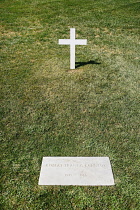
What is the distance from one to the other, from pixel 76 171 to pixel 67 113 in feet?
5.94

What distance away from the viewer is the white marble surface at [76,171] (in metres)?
3.61

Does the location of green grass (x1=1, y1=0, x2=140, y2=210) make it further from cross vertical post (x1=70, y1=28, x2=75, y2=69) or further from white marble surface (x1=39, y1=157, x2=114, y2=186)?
cross vertical post (x1=70, y1=28, x2=75, y2=69)

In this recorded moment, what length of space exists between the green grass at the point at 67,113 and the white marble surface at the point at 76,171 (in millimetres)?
113

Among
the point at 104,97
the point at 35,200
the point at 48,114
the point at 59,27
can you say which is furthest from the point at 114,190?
the point at 59,27

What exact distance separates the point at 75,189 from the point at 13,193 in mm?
1049

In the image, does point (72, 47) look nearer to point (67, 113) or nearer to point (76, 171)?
point (67, 113)

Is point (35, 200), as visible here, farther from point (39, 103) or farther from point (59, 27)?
point (59, 27)

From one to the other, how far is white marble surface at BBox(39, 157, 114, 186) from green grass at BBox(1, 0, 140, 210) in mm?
113

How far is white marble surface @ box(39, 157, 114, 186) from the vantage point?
3613 millimetres

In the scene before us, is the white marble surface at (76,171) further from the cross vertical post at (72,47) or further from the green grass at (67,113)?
the cross vertical post at (72,47)

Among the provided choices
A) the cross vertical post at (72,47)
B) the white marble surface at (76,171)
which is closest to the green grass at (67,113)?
the white marble surface at (76,171)

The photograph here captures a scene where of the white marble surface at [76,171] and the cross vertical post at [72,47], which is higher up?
the cross vertical post at [72,47]

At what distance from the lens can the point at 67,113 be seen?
5258mm

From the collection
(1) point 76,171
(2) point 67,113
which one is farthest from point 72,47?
(1) point 76,171
